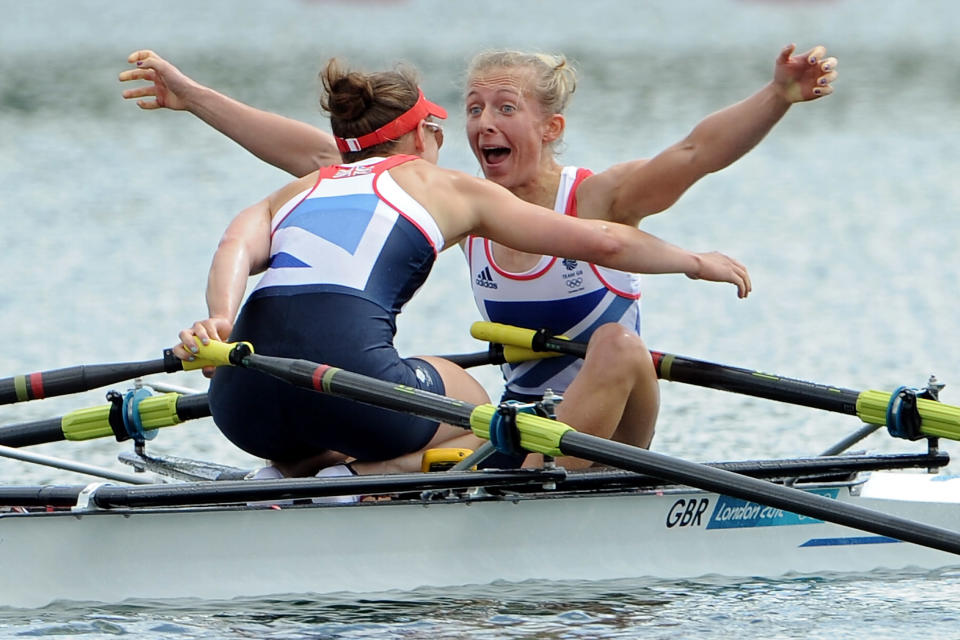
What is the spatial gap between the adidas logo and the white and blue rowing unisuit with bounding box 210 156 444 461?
1.08 metres

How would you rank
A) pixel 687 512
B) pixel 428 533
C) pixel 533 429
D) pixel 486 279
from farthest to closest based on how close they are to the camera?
1. pixel 486 279
2. pixel 687 512
3. pixel 428 533
4. pixel 533 429

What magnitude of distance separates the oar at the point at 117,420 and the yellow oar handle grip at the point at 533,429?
1571 mm

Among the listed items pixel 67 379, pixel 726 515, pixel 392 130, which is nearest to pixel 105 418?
pixel 67 379

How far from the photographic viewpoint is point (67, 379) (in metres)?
6.36

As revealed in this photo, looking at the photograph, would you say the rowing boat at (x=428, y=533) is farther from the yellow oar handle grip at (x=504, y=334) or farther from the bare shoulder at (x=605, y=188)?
the bare shoulder at (x=605, y=188)

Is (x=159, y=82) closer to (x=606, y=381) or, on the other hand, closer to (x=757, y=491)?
(x=606, y=381)

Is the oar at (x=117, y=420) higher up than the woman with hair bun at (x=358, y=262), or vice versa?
the woman with hair bun at (x=358, y=262)

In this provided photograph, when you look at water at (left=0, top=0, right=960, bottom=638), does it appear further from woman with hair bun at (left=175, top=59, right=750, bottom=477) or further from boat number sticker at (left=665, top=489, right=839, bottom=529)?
woman with hair bun at (left=175, top=59, right=750, bottom=477)

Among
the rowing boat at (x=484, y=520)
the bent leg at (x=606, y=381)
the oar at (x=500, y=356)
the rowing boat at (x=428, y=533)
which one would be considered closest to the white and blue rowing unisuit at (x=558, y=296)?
the oar at (x=500, y=356)

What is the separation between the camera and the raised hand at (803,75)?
5.82 m

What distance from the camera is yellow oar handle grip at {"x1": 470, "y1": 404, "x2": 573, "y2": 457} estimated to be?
525 centimetres

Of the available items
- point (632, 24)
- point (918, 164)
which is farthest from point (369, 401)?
point (632, 24)

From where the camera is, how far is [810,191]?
1852 cm

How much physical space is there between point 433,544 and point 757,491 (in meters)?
1.19
